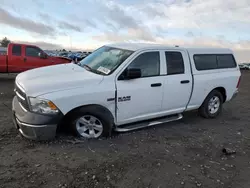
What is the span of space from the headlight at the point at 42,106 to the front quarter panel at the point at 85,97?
0.07 meters

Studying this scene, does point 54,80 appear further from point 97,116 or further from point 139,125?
point 139,125

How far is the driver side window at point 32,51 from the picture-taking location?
430 inches

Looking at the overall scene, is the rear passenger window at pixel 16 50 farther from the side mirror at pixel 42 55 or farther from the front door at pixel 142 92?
the front door at pixel 142 92

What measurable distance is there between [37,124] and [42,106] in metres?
0.30

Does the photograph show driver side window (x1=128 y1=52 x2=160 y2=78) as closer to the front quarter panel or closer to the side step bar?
the front quarter panel

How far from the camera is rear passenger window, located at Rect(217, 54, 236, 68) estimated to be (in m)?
5.88

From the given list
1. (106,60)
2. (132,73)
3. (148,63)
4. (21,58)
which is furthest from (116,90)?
(21,58)

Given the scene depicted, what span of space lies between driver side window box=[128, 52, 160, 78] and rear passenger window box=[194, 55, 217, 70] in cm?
123

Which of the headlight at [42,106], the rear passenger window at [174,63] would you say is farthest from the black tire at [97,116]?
the rear passenger window at [174,63]

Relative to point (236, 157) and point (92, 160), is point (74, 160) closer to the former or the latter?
point (92, 160)

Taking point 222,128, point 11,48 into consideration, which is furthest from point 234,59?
point 11,48

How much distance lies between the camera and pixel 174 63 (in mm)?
4914

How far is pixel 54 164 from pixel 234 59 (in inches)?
211

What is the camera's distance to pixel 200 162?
3.67 meters
